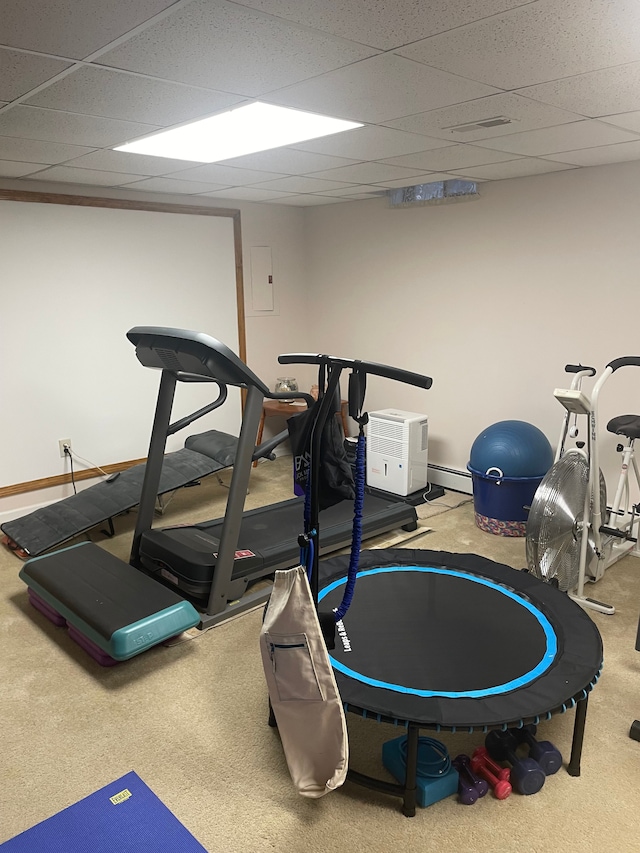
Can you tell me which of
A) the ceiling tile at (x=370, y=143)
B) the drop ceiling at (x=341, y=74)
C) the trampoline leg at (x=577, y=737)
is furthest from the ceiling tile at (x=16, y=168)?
the trampoline leg at (x=577, y=737)

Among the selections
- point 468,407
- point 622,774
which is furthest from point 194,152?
point 622,774

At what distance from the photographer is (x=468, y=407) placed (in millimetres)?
5043

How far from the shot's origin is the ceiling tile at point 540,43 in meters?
1.65

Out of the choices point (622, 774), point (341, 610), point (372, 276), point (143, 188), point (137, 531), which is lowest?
point (622, 774)

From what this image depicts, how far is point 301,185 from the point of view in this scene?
4527mm

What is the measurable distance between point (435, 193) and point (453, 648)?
11.3 ft

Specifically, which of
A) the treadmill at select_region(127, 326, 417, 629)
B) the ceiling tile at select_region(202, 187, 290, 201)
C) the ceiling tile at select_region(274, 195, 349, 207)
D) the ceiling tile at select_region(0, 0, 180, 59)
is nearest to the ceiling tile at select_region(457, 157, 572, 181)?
the ceiling tile at select_region(274, 195, 349, 207)

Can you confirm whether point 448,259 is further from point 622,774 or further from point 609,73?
point 622,774

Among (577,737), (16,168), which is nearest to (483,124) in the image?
(577,737)

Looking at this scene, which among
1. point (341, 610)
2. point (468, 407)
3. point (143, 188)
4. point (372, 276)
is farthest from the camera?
point (372, 276)

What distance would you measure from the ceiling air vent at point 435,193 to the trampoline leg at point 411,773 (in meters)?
3.76

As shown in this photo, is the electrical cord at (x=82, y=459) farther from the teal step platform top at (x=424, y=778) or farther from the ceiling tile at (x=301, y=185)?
the teal step platform top at (x=424, y=778)

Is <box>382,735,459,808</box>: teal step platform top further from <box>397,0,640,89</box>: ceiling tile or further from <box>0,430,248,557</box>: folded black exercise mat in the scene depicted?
<box>0,430,248,557</box>: folded black exercise mat

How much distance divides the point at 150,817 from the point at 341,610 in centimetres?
89
